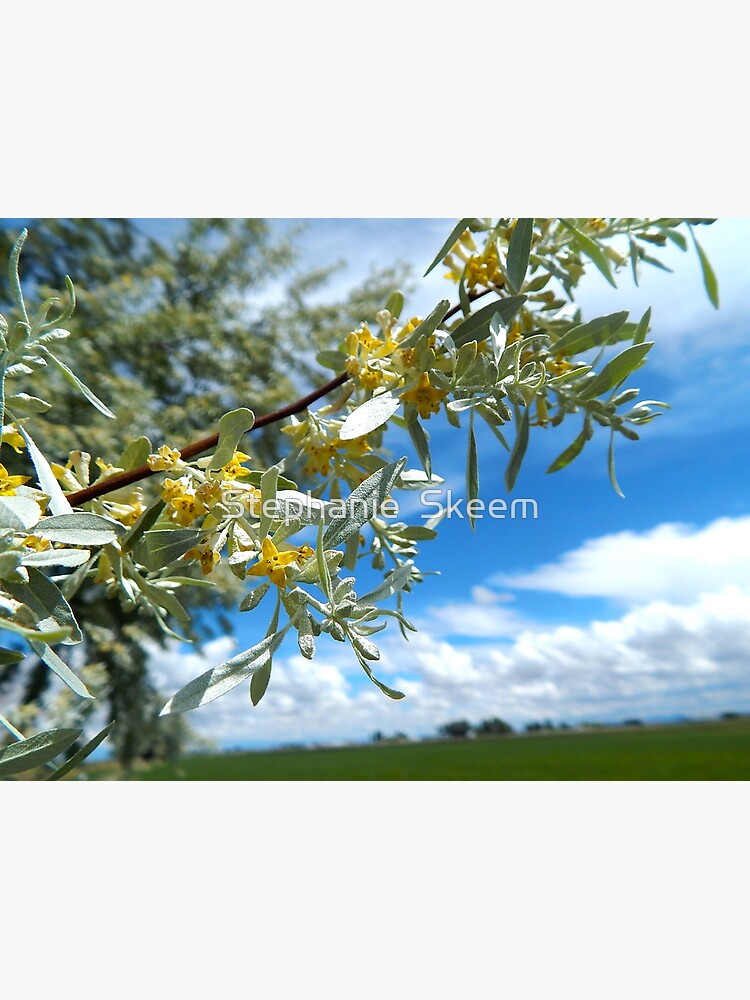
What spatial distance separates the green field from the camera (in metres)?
3.18

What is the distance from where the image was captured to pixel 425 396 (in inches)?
17.7

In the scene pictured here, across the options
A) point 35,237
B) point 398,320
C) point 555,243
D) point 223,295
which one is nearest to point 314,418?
point 398,320

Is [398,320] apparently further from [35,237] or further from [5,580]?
[35,237]

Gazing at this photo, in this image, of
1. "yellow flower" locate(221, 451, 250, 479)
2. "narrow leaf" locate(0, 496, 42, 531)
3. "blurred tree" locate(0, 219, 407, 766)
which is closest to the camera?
"narrow leaf" locate(0, 496, 42, 531)

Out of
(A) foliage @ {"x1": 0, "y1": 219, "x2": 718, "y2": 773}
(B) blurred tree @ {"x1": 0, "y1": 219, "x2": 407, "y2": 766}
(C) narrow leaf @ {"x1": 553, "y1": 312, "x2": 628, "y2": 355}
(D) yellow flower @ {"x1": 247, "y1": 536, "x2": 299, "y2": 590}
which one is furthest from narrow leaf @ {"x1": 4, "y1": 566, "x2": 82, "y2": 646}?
(B) blurred tree @ {"x1": 0, "y1": 219, "x2": 407, "y2": 766}

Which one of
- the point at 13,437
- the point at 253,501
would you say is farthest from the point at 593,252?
the point at 13,437

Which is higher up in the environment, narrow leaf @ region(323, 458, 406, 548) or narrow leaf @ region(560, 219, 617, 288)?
narrow leaf @ region(560, 219, 617, 288)

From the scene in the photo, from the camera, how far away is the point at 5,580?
37 cm

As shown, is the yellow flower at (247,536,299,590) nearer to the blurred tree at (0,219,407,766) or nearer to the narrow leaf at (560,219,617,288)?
the narrow leaf at (560,219,617,288)

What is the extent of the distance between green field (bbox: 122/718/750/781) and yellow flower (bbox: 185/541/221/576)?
2.75m

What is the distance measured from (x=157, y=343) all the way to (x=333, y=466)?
2.69m

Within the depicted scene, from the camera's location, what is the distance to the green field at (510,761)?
318 centimetres

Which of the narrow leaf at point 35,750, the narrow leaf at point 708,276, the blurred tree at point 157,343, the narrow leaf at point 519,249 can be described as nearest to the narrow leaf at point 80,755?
the narrow leaf at point 35,750

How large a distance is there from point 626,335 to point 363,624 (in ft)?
0.92
